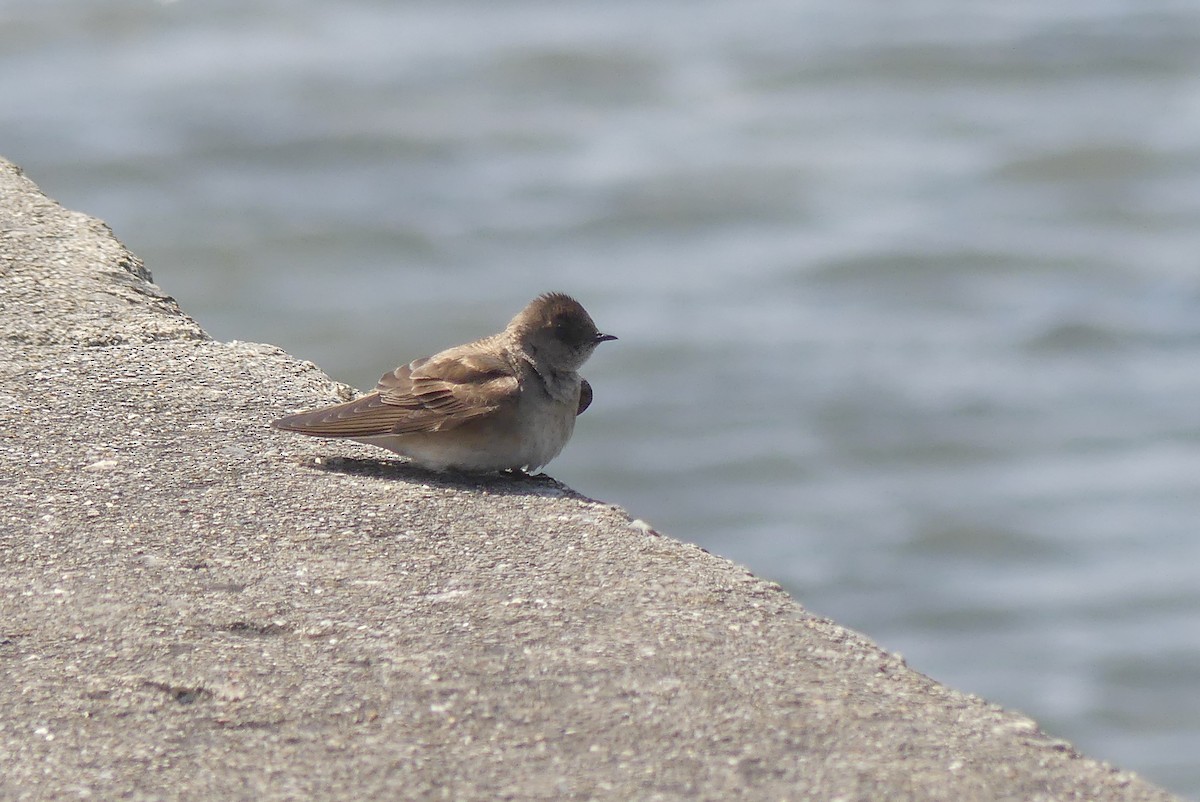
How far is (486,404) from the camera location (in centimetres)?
498

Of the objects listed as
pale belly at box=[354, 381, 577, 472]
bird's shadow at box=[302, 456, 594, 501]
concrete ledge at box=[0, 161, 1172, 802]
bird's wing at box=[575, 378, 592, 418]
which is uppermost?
bird's wing at box=[575, 378, 592, 418]

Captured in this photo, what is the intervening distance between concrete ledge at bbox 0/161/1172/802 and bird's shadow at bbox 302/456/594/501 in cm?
2

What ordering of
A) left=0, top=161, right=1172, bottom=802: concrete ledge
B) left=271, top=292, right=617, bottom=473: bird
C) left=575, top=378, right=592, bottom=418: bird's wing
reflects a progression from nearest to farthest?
left=0, top=161, right=1172, bottom=802: concrete ledge → left=271, top=292, right=617, bottom=473: bird → left=575, top=378, right=592, bottom=418: bird's wing

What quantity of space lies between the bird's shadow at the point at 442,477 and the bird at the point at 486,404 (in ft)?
0.11

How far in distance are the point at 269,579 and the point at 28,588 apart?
53cm

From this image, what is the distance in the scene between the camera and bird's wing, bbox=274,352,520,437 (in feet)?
15.7

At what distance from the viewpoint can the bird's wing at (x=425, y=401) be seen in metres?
4.79


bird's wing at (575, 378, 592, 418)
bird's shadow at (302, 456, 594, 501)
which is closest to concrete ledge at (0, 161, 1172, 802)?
bird's shadow at (302, 456, 594, 501)

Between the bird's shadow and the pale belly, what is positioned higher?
the pale belly

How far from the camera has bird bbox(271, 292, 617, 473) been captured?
15.9 ft

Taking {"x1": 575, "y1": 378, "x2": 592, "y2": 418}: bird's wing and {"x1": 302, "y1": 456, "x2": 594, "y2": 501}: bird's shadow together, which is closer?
{"x1": 302, "y1": 456, "x2": 594, "y2": 501}: bird's shadow

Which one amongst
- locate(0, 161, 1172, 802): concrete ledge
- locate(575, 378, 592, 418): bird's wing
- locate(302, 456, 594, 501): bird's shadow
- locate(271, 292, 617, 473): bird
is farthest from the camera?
locate(575, 378, 592, 418): bird's wing

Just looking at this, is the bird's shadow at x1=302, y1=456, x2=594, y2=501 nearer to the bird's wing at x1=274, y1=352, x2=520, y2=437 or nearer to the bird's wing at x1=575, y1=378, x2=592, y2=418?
the bird's wing at x1=274, y1=352, x2=520, y2=437

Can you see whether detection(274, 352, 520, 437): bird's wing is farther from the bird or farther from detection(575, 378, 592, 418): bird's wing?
detection(575, 378, 592, 418): bird's wing
